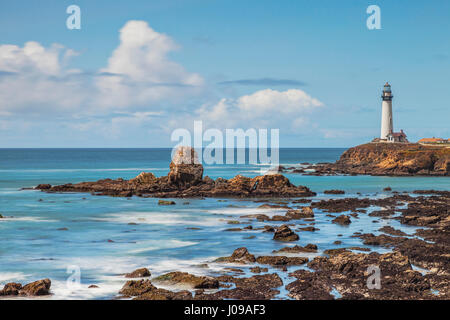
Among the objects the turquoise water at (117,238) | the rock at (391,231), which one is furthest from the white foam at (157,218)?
the rock at (391,231)

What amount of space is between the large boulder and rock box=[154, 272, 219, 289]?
120 ft

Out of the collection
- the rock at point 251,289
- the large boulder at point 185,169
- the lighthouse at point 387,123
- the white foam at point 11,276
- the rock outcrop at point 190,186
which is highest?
the lighthouse at point 387,123

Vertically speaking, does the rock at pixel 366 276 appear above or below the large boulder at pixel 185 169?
below

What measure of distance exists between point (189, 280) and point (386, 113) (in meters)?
103

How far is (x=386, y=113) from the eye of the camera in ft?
368

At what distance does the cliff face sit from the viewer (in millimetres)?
84625

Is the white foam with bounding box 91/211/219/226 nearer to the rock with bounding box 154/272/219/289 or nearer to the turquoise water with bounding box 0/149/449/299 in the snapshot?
the turquoise water with bounding box 0/149/449/299

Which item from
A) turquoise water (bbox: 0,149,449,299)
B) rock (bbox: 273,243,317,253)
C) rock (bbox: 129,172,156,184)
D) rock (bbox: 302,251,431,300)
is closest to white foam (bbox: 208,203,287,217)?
turquoise water (bbox: 0,149,449,299)

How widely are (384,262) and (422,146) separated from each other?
8873 cm

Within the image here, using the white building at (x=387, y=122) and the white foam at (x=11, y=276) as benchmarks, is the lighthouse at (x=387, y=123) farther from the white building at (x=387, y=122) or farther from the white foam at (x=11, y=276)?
the white foam at (x=11, y=276)

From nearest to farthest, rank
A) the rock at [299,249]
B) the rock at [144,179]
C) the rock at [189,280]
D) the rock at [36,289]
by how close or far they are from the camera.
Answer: the rock at [36,289] → the rock at [189,280] → the rock at [299,249] → the rock at [144,179]

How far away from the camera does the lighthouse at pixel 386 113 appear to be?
11094 centimetres

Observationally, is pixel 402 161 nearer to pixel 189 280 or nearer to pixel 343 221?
pixel 343 221

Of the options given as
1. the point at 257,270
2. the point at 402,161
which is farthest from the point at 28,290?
the point at 402,161
